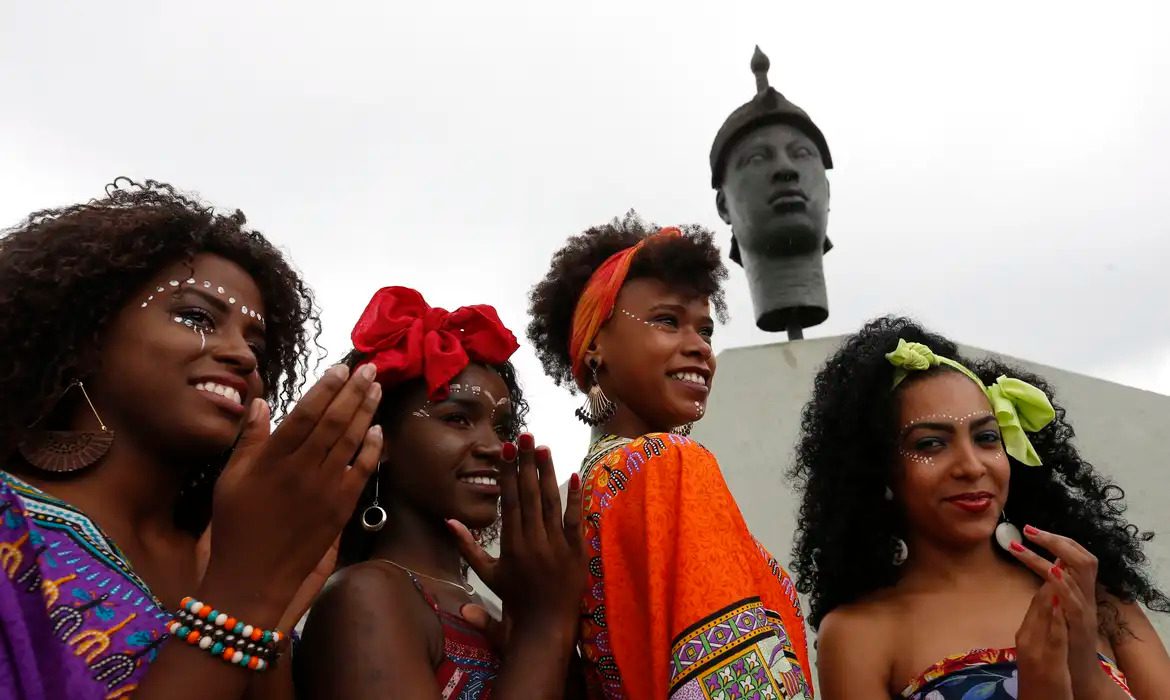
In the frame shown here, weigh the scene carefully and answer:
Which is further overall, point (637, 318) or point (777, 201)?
point (777, 201)

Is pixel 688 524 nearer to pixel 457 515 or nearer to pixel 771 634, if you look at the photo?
pixel 771 634

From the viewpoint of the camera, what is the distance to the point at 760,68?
28.3ft

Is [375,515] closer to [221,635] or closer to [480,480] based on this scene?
[480,480]

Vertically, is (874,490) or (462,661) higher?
(874,490)

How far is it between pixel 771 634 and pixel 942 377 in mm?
1218

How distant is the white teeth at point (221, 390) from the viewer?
1.89 m

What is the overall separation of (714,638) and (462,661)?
53 centimetres

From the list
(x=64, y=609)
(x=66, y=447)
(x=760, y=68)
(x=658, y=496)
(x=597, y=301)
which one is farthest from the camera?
(x=760, y=68)

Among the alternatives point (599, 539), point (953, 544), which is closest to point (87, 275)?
point (599, 539)

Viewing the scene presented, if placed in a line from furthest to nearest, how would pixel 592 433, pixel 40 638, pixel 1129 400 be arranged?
pixel 1129 400, pixel 592 433, pixel 40 638

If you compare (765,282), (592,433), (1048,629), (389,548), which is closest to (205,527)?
(389,548)

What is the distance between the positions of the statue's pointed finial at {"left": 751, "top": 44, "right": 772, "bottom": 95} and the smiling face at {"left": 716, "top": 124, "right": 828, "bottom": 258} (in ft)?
→ 1.82

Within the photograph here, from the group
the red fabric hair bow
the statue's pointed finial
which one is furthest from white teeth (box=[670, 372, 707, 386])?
the statue's pointed finial

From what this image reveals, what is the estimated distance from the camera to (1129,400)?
6.95 meters
